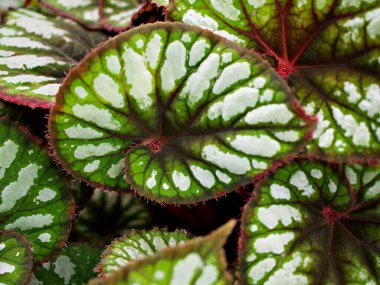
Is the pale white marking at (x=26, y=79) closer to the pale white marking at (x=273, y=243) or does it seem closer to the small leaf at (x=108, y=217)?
the small leaf at (x=108, y=217)

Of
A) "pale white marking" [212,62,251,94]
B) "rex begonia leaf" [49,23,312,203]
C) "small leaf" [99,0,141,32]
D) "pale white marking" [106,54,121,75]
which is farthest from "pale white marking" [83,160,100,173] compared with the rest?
"small leaf" [99,0,141,32]

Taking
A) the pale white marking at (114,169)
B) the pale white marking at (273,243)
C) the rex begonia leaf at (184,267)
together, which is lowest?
the pale white marking at (273,243)

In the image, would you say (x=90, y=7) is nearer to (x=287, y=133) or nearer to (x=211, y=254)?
(x=287, y=133)

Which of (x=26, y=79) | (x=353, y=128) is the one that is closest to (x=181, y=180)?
(x=353, y=128)

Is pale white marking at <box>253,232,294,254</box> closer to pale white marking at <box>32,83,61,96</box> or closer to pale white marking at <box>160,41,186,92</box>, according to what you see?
pale white marking at <box>160,41,186,92</box>

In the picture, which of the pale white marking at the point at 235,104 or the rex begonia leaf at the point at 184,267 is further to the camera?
the pale white marking at the point at 235,104

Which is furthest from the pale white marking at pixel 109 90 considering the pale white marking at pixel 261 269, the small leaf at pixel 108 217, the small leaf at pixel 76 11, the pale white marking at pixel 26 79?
the small leaf at pixel 76 11

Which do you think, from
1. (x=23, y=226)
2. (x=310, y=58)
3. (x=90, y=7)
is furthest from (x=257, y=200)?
(x=90, y=7)
